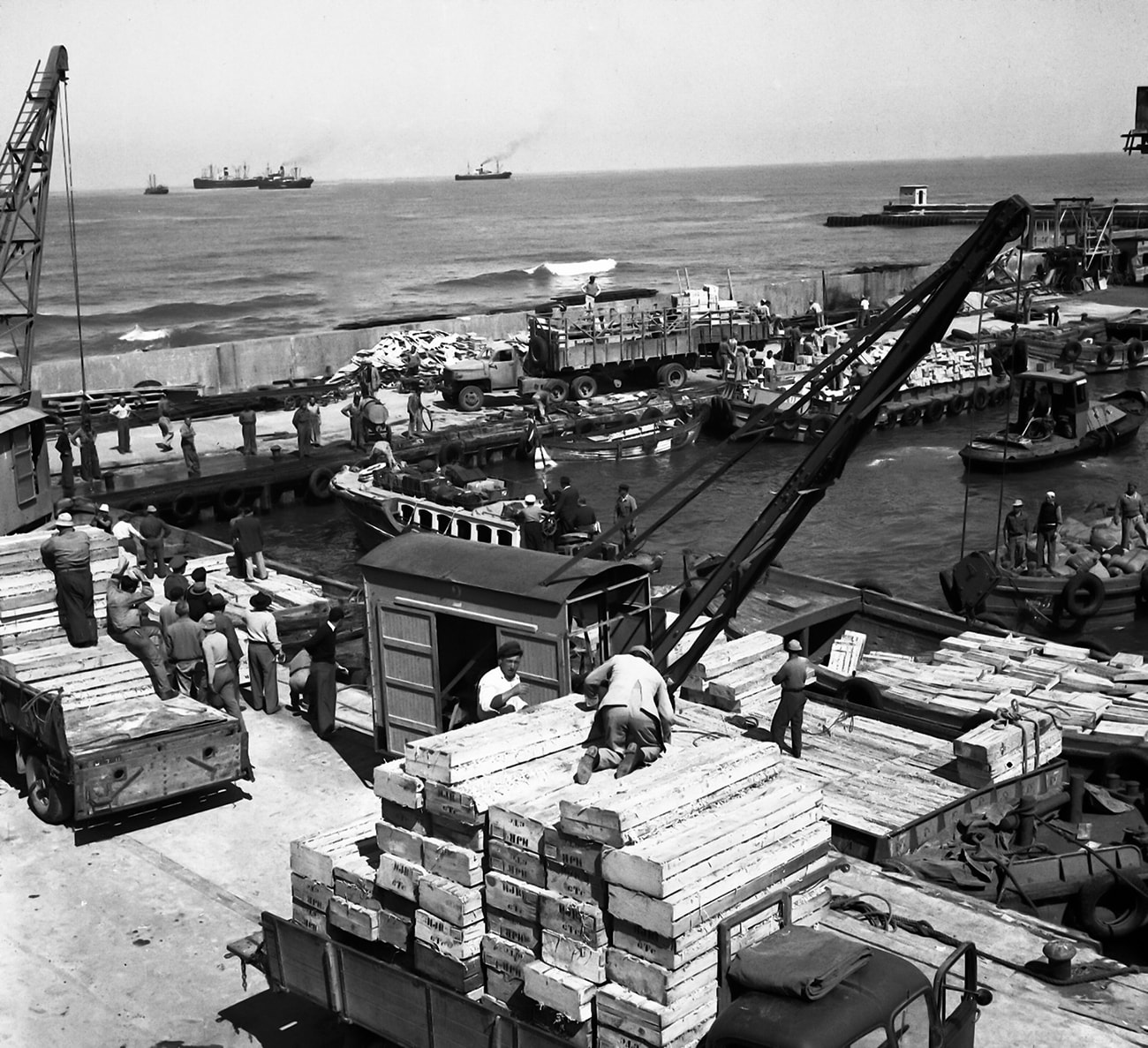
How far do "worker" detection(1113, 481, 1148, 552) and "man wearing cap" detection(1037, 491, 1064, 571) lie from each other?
5.16ft

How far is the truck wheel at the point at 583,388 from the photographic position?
4956 cm

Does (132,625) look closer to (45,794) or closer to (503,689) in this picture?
(45,794)

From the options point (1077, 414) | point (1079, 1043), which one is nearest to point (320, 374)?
point (1077, 414)

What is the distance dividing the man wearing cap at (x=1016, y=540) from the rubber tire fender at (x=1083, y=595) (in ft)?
4.19

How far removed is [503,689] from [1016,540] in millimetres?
16694

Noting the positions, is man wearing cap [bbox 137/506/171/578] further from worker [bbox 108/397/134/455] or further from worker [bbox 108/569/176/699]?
worker [bbox 108/397/134/455]

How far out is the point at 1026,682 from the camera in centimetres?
1822

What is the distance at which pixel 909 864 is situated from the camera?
1320cm

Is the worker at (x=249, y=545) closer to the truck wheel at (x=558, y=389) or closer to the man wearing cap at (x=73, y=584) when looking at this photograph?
the man wearing cap at (x=73, y=584)

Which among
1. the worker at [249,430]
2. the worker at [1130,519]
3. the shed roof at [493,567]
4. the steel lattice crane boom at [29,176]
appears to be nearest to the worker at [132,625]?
the shed roof at [493,567]

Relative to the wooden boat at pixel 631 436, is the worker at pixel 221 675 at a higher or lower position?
higher

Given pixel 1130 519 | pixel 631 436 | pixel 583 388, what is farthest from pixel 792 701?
pixel 583 388

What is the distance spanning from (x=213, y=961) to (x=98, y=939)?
1.16 m

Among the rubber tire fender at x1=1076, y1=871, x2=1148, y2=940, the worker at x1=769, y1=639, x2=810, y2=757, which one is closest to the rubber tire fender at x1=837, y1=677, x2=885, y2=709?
the worker at x1=769, y1=639, x2=810, y2=757
